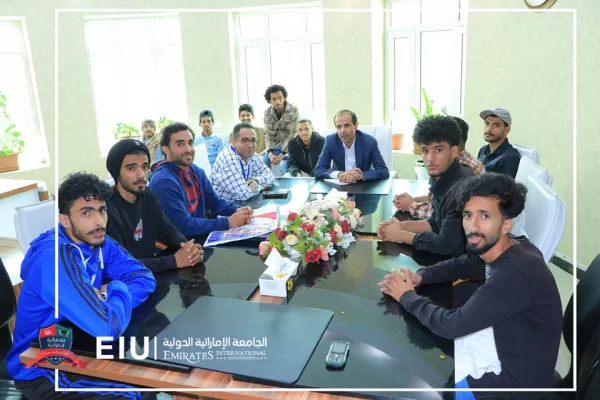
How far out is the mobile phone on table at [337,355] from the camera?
1206 millimetres

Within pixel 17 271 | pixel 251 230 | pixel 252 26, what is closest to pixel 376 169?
pixel 251 230

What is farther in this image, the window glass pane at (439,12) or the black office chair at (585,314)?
the window glass pane at (439,12)

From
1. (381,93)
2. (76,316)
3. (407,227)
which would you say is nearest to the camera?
(76,316)

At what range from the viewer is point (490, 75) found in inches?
171

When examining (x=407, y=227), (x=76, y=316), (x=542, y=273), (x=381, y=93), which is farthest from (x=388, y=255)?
(x=381, y=93)

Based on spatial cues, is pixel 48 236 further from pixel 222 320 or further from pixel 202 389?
pixel 202 389

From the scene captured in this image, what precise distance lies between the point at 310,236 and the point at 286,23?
15.8 ft

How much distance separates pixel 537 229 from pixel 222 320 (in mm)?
1306

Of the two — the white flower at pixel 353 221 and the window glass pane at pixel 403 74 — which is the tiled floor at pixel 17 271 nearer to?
the white flower at pixel 353 221

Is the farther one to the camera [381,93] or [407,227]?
[381,93]

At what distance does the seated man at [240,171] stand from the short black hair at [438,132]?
1251 millimetres

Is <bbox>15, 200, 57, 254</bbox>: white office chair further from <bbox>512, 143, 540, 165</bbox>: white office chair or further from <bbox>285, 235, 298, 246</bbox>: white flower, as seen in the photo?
<bbox>512, 143, 540, 165</bbox>: white office chair

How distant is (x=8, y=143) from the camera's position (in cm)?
607

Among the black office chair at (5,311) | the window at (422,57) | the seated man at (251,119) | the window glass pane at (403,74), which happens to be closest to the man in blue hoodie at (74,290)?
the black office chair at (5,311)
